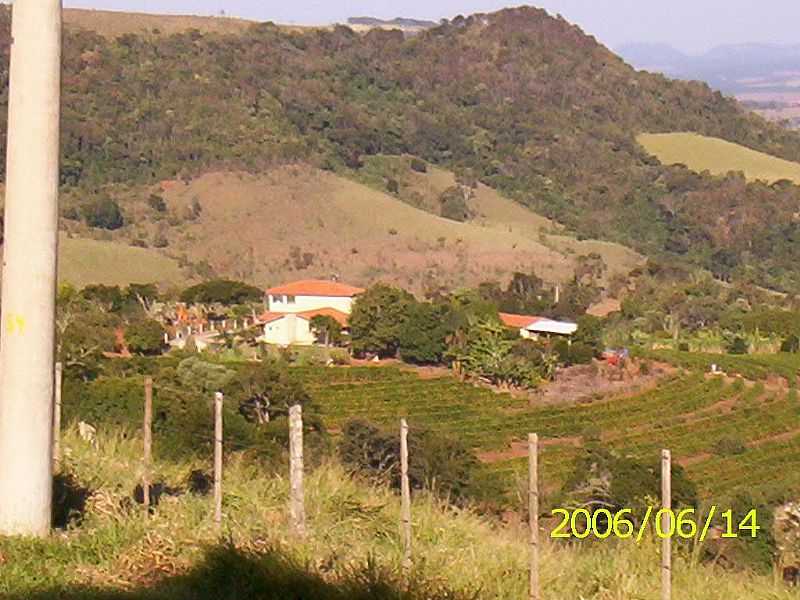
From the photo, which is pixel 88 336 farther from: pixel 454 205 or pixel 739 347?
pixel 454 205

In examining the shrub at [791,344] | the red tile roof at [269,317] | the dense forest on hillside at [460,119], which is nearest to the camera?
the red tile roof at [269,317]

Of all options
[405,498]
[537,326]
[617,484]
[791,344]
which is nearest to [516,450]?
[617,484]

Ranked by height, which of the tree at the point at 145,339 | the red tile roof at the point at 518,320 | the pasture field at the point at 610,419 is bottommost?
the pasture field at the point at 610,419

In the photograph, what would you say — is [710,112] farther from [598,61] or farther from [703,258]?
[703,258]

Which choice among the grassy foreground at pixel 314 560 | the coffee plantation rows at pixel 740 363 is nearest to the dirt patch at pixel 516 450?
the coffee plantation rows at pixel 740 363

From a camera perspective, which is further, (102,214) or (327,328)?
(102,214)

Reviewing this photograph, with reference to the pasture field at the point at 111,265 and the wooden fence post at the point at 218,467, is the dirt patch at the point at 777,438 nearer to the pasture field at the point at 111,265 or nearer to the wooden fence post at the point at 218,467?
the wooden fence post at the point at 218,467

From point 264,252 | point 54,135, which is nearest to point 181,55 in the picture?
point 264,252
